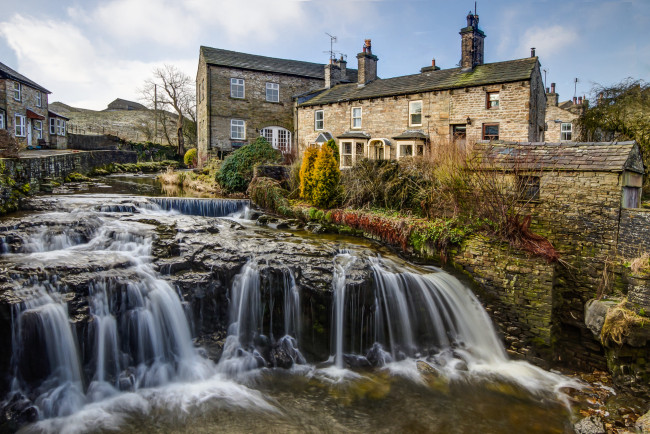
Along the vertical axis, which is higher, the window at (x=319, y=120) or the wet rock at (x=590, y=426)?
the window at (x=319, y=120)

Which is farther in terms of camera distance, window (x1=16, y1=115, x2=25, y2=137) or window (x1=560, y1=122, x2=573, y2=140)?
window (x1=560, y1=122, x2=573, y2=140)

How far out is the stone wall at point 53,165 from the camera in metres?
14.2

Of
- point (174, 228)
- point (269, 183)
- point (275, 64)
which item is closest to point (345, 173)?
point (269, 183)

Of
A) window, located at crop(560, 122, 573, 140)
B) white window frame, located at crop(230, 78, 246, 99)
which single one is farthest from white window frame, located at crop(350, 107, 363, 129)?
window, located at crop(560, 122, 573, 140)

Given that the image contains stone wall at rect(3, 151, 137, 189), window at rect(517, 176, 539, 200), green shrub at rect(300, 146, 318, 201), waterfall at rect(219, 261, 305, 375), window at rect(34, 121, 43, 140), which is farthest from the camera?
window at rect(34, 121, 43, 140)

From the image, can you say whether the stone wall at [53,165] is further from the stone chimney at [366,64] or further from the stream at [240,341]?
the stone chimney at [366,64]

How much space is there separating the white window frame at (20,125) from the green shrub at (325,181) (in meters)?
25.4

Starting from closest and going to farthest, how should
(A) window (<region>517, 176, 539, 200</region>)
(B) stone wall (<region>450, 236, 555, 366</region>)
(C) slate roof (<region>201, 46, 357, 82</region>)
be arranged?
(B) stone wall (<region>450, 236, 555, 366</region>) → (A) window (<region>517, 176, 539, 200</region>) → (C) slate roof (<region>201, 46, 357, 82</region>)

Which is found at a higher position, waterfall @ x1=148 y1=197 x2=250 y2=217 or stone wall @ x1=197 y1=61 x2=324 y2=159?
stone wall @ x1=197 y1=61 x2=324 y2=159

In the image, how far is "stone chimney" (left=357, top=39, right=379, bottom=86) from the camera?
27172 mm

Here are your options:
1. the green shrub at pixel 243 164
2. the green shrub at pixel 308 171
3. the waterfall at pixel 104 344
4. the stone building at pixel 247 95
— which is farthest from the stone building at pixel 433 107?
the waterfall at pixel 104 344

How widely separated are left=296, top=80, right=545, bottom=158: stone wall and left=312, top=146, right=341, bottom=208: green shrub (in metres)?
4.51

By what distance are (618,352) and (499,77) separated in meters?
15.4

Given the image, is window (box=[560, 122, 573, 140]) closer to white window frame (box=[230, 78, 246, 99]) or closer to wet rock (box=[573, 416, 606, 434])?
white window frame (box=[230, 78, 246, 99])
